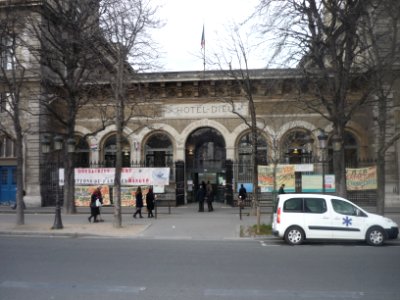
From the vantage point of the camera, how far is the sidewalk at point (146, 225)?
55.0ft

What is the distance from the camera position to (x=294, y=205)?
1463 cm

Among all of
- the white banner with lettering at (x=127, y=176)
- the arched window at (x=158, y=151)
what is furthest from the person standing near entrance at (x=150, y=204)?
the arched window at (x=158, y=151)

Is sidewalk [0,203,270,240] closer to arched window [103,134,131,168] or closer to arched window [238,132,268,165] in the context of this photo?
arched window [238,132,268,165]

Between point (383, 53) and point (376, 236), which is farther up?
point (383, 53)

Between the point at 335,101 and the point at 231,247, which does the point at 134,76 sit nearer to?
the point at 335,101

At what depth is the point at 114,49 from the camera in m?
20.1

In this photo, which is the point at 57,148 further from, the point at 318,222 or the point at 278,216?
the point at 318,222

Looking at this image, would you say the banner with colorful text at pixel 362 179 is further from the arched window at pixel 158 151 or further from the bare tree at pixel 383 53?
the arched window at pixel 158 151

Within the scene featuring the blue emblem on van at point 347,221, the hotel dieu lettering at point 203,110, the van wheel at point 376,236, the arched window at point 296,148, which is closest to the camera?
the van wheel at point 376,236

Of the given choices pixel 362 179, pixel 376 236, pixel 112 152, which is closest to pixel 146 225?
pixel 376 236

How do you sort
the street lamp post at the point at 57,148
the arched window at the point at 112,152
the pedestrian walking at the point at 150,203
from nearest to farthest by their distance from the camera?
the street lamp post at the point at 57,148 → the pedestrian walking at the point at 150,203 → the arched window at the point at 112,152

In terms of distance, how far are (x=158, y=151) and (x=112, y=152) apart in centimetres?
318

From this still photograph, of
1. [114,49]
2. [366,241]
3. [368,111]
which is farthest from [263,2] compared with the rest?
[368,111]

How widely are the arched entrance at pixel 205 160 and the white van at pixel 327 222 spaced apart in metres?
15.8
